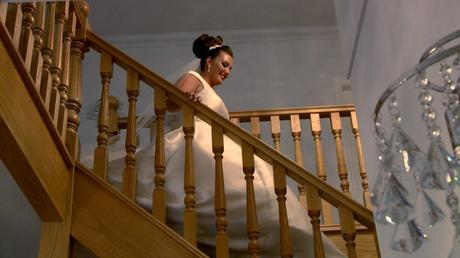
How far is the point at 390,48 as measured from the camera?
1508 millimetres

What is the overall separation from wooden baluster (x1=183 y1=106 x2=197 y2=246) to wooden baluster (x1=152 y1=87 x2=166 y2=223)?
0.32ft

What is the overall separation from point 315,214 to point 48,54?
1.22 metres

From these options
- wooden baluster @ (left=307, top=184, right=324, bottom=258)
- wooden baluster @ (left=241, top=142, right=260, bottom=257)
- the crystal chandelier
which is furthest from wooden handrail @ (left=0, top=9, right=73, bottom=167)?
the crystal chandelier

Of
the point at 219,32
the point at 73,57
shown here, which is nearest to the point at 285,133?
the point at 219,32

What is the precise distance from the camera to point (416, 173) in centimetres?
90

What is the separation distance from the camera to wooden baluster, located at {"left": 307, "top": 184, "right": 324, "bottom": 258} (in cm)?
232

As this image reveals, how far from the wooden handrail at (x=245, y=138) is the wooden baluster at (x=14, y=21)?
835 mm

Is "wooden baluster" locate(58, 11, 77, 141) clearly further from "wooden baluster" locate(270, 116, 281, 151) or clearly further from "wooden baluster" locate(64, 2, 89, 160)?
"wooden baluster" locate(270, 116, 281, 151)

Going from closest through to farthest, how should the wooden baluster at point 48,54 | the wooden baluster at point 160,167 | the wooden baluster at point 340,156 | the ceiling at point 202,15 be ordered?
the wooden baluster at point 48,54, the wooden baluster at point 160,167, the wooden baluster at point 340,156, the ceiling at point 202,15

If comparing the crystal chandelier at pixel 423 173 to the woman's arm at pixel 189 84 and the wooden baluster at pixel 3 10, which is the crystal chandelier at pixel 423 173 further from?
the woman's arm at pixel 189 84

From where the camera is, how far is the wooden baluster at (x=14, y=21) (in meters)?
1.87

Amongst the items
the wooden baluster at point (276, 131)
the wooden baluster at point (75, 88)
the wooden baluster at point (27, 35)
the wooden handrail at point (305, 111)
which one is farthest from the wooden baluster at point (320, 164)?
the wooden baluster at point (27, 35)

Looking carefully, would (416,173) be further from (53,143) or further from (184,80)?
(184,80)

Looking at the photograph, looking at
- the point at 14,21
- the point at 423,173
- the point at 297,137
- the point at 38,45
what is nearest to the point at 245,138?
the point at 38,45
